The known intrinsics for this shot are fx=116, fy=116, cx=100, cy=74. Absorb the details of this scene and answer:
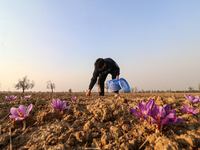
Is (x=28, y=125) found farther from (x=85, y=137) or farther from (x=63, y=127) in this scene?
(x=85, y=137)

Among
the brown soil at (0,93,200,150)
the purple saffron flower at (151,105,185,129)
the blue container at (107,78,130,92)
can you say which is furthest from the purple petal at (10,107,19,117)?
the blue container at (107,78,130,92)

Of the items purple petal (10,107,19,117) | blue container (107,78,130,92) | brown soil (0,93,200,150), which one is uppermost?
blue container (107,78,130,92)

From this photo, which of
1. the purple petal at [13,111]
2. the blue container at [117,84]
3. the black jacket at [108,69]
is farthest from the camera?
the black jacket at [108,69]

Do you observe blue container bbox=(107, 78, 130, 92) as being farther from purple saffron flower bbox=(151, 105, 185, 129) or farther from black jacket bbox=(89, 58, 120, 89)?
purple saffron flower bbox=(151, 105, 185, 129)

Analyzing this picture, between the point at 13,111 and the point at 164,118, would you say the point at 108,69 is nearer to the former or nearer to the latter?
the point at 13,111

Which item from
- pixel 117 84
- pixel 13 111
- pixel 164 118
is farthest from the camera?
pixel 117 84

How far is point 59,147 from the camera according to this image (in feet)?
3.42

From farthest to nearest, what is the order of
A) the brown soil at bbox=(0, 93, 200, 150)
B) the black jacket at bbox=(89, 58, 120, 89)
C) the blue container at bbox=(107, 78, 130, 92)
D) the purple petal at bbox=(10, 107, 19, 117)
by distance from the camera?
the black jacket at bbox=(89, 58, 120, 89) < the blue container at bbox=(107, 78, 130, 92) < the purple petal at bbox=(10, 107, 19, 117) < the brown soil at bbox=(0, 93, 200, 150)

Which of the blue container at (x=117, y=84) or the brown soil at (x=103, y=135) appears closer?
the brown soil at (x=103, y=135)

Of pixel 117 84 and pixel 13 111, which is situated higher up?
pixel 117 84

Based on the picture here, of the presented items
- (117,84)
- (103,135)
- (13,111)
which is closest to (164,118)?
(103,135)

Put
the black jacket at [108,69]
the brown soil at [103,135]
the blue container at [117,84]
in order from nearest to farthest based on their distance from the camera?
the brown soil at [103,135] → the blue container at [117,84] → the black jacket at [108,69]

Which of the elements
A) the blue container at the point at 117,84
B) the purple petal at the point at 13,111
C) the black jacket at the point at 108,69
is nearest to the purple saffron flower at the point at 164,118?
the purple petal at the point at 13,111

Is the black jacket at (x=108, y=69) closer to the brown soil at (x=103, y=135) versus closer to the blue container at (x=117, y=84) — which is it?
the blue container at (x=117, y=84)
